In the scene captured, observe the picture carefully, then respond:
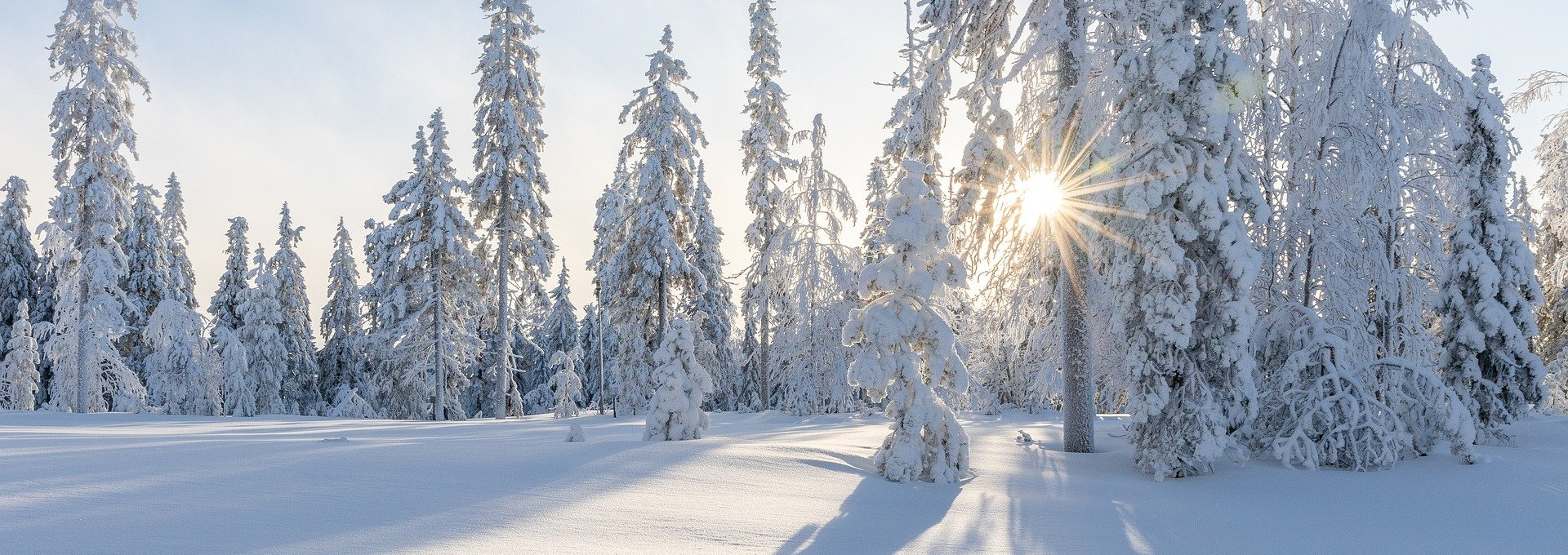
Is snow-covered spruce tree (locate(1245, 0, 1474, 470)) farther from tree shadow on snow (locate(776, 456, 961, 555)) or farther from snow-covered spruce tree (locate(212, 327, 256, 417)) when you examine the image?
snow-covered spruce tree (locate(212, 327, 256, 417))

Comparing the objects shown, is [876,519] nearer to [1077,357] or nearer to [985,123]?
[1077,357]

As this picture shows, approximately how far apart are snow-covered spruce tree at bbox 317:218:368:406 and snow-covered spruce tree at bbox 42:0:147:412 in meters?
17.3

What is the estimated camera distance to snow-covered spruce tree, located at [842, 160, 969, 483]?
9539mm

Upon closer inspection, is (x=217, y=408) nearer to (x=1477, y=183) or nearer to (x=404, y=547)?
(x=404, y=547)

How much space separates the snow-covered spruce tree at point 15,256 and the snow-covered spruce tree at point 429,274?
16.8 m

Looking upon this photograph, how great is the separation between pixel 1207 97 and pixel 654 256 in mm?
19379

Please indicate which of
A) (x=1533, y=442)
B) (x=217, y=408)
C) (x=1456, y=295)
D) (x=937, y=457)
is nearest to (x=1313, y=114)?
(x=1456, y=295)

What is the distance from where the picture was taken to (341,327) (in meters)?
43.6

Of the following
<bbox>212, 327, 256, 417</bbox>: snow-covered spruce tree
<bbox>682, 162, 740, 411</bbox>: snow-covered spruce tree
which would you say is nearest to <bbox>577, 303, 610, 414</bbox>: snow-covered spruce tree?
<bbox>682, 162, 740, 411</bbox>: snow-covered spruce tree

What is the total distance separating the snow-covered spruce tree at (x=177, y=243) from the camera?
39.9 meters

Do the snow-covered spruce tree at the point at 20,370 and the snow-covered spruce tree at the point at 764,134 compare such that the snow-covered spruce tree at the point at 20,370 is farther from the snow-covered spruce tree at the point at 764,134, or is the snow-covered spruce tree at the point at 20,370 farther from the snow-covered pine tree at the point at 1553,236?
the snow-covered pine tree at the point at 1553,236

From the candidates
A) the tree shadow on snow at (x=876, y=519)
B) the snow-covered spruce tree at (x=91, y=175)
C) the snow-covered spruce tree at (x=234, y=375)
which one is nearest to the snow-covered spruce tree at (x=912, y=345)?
the tree shadow on snow at (x=876, y=519)

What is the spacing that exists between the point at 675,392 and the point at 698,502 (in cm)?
448

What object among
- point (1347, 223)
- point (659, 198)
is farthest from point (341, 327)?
point (1347, 223)
